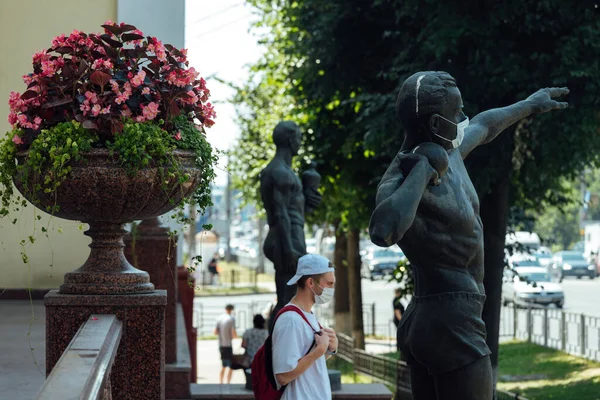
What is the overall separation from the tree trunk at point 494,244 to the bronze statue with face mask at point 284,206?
574 centimetres

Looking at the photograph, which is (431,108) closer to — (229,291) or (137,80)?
(137,80)

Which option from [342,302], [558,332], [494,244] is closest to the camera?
[494,244]

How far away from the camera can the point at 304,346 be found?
5.98 m

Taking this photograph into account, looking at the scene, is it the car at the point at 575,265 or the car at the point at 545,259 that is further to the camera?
the car at the point at 575,265

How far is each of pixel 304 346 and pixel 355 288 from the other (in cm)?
2122

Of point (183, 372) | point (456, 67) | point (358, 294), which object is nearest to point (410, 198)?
point (183, 372)

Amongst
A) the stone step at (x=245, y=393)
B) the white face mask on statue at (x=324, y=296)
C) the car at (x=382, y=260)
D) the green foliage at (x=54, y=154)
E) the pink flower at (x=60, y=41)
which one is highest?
the pink flower at (x=60, y=41)

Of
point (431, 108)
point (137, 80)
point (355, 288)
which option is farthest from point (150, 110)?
point (355, 288)

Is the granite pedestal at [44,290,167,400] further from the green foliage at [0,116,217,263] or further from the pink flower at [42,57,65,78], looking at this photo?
the pink flower at [42,57,65,78]

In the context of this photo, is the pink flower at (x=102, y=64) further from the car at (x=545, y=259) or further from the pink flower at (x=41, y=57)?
the car at (x=545, y=259)

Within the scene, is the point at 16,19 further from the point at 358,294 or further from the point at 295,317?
the point at 358,294

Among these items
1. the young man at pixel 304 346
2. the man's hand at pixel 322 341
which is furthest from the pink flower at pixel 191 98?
the man's hand at pixel 322 341

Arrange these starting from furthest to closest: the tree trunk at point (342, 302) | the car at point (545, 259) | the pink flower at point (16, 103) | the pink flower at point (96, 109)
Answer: the car at point (545, 259)
the tree trunk at point (342, 302)
the pink flower at point (16, 103)
the pink flower at point (96, 109)

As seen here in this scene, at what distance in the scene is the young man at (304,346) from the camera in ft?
19.4
